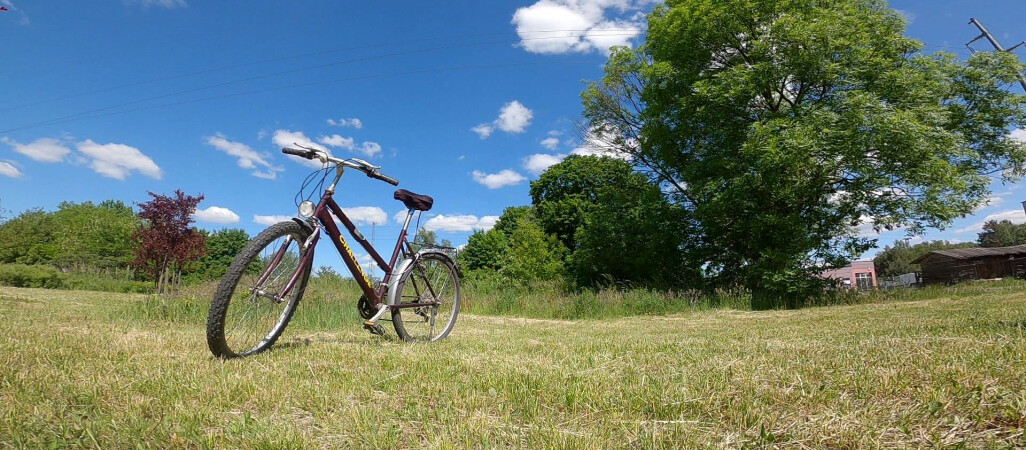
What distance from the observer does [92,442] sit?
1.49m

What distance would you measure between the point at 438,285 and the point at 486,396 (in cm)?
307

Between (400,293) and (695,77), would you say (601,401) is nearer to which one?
(400,293)

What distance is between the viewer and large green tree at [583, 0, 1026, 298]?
11914 millimetres

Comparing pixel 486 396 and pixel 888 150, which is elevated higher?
pixel 888 150

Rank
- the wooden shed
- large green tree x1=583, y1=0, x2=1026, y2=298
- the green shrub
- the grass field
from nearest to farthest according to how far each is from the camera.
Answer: the grass field
large green tree x1=583, y1=0, x2=1026, y2=298
the green shrub
the wooden shed

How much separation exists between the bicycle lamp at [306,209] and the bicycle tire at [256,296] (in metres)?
0.10

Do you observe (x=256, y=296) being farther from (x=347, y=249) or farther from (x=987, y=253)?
(x=987, y=253)

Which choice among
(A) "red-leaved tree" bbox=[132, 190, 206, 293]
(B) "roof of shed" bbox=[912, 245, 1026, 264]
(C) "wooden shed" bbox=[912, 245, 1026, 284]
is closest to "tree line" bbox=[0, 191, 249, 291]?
(A) "red-leaved tree" bbox=[132, 190, 206, 293]

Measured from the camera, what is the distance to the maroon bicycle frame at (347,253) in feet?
11.4

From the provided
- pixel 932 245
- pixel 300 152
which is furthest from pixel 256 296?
pixel 932 245

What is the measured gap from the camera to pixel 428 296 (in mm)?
4836

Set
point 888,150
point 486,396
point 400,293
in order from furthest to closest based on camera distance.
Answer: point 888,150 → point 400,293 → point 486,396

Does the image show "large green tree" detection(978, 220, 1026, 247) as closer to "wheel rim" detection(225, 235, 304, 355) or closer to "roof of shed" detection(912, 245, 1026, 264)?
"roof of shed" detection(912, 245, 1026, 264)

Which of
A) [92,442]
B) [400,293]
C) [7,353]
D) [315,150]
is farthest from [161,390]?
[400,293]
